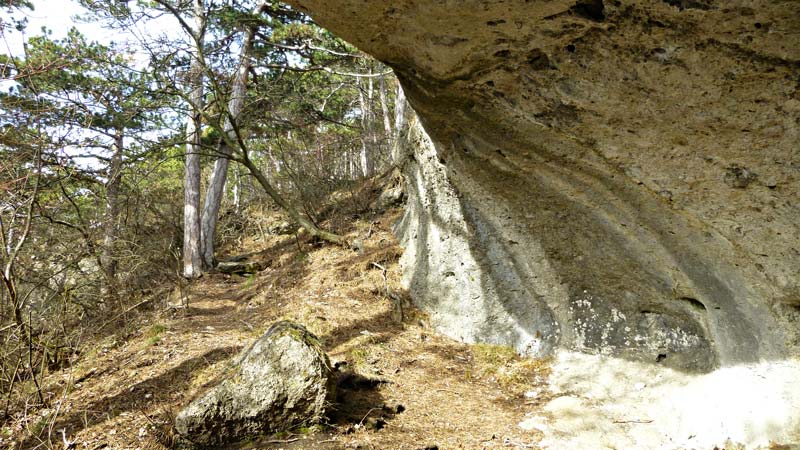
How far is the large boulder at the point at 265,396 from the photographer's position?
368cm

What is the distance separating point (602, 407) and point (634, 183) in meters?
2.08

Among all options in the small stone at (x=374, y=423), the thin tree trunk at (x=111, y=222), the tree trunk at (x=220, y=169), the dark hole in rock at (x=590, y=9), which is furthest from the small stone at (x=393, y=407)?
the tree trunk at (x=220, y=169)

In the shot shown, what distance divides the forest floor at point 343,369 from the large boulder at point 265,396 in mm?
145

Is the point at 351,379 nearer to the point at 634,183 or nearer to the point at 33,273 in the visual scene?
the point at 634,183

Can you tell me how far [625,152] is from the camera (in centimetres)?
367

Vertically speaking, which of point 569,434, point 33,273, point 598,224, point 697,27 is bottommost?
point 569,434

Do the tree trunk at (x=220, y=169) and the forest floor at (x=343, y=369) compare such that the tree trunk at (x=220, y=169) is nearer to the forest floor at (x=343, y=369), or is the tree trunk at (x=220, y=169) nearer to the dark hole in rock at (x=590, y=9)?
the forest floor at (x=343, y=369)

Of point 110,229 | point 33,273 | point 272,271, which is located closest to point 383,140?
point 272,271

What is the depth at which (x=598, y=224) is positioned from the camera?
176 inches

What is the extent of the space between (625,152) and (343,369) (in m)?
3.41

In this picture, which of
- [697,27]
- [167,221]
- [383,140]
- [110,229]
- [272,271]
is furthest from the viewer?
[383,140]

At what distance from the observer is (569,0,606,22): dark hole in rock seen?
2.95 metres

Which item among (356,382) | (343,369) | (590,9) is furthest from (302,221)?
(590,9)

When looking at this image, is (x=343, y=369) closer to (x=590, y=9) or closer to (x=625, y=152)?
(x=625, y=152)
